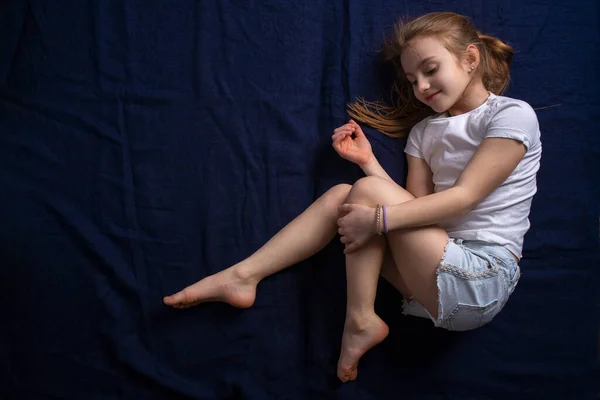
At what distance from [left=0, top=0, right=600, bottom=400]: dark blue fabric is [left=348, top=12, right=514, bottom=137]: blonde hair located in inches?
1.6

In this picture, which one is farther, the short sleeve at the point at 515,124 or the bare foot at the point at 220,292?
the bare foot at the point at 220,292

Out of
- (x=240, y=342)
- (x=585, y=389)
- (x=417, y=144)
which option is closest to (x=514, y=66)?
(x=417, y=144)

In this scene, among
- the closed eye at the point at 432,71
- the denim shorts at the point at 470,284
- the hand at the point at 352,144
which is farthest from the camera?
the hand at the point at 352,144

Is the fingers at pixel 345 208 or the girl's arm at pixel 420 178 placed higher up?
the girl's arm at pixel 420 178

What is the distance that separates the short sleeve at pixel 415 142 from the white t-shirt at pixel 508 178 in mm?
39

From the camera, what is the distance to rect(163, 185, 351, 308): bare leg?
3.82 ft

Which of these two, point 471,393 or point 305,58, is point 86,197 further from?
point 471,393

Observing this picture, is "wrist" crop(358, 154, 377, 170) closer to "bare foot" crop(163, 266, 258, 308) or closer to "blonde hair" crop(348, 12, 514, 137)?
"blonde hair" crop(348, 12, 514, 137)

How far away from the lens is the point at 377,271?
110 centimetres

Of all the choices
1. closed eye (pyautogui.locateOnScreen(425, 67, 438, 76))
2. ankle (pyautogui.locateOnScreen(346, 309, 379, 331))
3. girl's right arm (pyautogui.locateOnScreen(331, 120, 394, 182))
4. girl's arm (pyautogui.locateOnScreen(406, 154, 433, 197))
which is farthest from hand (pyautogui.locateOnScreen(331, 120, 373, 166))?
ankle (pyautogui.locateOnScreen(346, 309, 379, 331))

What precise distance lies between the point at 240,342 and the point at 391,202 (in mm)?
471

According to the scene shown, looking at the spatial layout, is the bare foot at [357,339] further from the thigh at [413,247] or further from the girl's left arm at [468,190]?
the girl's left arm at [468,190]

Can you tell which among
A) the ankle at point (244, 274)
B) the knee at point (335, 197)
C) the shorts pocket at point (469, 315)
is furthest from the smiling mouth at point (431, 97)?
the ankle at point (244, 274)

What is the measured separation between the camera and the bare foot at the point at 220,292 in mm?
1165
